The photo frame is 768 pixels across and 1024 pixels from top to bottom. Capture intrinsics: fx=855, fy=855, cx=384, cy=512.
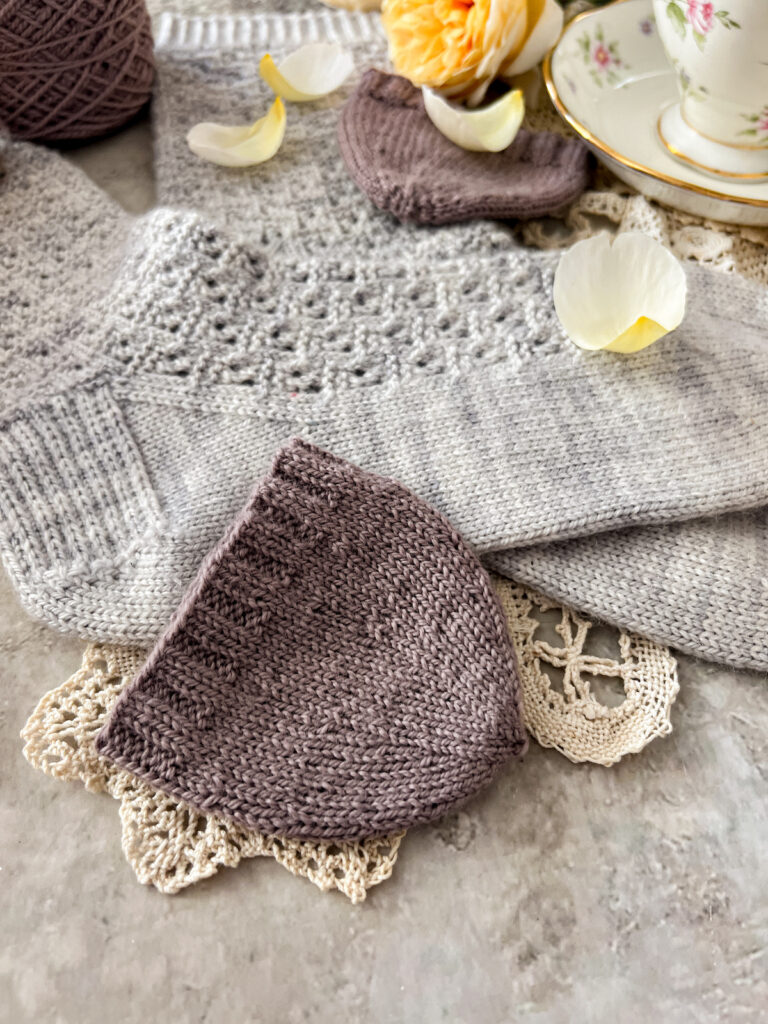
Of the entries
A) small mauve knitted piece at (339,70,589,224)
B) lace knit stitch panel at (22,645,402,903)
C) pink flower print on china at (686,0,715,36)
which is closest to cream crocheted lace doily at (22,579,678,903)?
lace knit stitch panel at (22,645,402,903)

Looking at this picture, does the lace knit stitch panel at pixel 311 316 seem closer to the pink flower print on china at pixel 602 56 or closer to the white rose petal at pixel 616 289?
the white rose petal at pixel 616 289

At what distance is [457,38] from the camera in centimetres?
72

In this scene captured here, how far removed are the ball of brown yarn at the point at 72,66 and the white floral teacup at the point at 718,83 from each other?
44cm

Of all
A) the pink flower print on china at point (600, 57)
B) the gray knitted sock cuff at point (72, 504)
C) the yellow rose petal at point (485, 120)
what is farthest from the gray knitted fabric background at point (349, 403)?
the pink flower print on china at point (600, 57)

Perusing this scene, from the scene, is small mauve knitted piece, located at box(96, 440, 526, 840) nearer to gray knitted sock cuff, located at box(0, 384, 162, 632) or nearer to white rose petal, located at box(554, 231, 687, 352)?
gray knitted sock cuff, located at box(0, 384, 162, 632)

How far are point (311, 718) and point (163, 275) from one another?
359mm

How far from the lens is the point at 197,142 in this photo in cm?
75

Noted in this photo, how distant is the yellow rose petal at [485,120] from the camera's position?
2.39 ft

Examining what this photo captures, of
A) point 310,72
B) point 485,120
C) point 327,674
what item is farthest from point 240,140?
point 327,674

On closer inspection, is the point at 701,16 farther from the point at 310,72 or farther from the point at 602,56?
the point at 310,72

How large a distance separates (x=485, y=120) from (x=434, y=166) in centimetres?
6

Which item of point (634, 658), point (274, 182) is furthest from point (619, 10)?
point (634, 658)

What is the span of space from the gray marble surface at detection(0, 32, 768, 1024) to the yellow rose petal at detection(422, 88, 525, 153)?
51 centimetres

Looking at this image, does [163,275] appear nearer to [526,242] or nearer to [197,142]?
[197,142]
